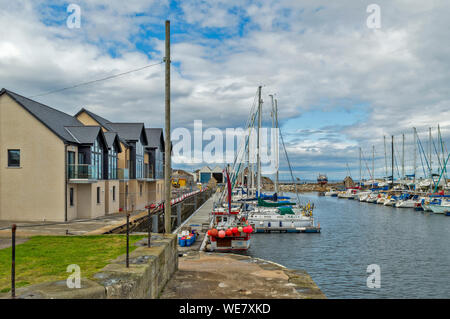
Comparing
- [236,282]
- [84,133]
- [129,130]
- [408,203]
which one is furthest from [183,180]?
[236,282]

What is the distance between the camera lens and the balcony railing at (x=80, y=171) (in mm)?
30897

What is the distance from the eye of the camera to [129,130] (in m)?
46.6

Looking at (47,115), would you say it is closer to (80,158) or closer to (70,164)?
(80,158)

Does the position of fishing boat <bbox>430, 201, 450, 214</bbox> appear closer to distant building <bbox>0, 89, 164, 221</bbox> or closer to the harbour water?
the harbour water

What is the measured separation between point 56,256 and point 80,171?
2141cm

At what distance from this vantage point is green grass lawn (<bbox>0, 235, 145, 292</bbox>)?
9.16 m

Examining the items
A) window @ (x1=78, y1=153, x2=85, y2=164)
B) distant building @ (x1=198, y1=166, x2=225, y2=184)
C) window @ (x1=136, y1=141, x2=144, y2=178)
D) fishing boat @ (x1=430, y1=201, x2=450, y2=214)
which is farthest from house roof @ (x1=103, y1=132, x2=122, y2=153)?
distant building @ (x1=198, y1=166, x2=225, y2=184)

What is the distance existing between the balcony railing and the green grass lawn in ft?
53.4

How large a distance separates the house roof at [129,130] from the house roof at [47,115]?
32.9 feet
